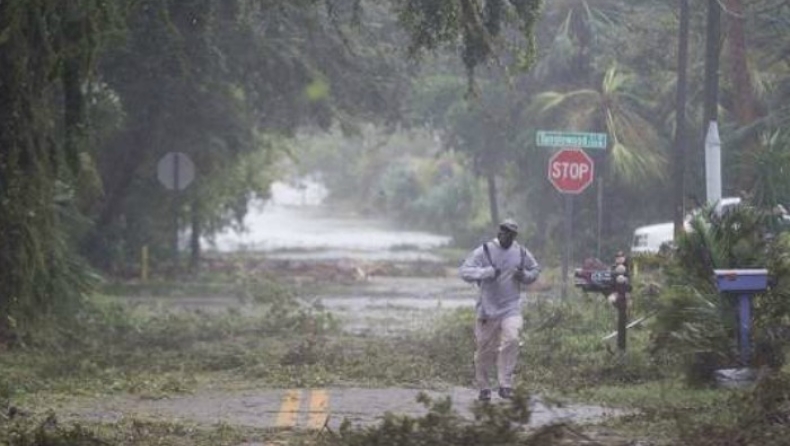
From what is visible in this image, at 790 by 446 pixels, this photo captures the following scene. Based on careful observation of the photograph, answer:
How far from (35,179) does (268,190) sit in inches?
1278

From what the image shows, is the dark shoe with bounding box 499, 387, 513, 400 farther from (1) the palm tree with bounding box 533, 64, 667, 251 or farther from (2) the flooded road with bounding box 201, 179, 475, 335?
(1) the palm tree with bounding box 533, 64, 667, 251

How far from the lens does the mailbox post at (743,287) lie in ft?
42.3

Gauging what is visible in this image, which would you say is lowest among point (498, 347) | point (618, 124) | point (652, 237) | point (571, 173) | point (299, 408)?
point (299, 408)

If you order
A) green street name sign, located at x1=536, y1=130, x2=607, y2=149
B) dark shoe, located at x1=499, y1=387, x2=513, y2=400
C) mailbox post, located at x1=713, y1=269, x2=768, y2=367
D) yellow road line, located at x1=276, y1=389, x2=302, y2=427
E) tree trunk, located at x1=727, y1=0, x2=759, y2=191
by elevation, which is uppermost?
tree trunk, located at x1=727, y1=0, x2=759, y2=191

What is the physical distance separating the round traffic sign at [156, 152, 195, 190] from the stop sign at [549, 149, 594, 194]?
43.4ft

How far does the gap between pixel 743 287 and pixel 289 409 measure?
4385mm

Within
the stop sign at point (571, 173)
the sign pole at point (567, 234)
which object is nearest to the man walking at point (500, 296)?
the sign pole at point (567, 234)

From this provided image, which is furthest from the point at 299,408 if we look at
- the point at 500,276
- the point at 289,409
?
the point at 500,276

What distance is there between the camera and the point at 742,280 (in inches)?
508

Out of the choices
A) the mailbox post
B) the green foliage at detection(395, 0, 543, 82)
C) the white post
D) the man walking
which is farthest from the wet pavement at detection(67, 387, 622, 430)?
the white post

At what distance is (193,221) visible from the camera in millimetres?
38375

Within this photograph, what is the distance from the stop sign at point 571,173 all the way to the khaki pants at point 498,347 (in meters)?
7.85

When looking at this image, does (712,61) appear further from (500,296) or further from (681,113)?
(500,296)

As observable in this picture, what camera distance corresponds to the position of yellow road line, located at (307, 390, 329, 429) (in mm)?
11745
